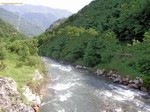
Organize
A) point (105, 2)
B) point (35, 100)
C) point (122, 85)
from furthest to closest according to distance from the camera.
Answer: point (105, 2) → point (122, 85) → point (35, 100)

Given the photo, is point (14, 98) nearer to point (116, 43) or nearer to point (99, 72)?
point (99, 72)

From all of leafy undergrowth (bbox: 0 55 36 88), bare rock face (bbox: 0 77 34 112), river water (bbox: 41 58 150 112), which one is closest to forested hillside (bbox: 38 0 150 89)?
river water (bbox: 41 58 150 112)

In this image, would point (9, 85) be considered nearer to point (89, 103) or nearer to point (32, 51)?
point (89, 103)

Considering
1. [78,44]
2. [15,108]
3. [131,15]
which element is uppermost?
[131,15]

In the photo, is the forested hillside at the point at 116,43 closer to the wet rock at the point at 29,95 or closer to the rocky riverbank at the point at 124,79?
the rocky riverbank at the point at 124,79

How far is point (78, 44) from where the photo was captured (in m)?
100

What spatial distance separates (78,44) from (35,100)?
215ft

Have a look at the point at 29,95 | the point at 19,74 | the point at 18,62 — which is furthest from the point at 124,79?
the point at 29,95

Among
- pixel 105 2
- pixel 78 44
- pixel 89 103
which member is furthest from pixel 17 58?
pixel 105 2

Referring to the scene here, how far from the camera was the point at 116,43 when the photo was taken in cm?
8419

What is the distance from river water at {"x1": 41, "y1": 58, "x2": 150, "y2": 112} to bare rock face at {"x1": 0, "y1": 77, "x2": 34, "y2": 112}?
15.7ft

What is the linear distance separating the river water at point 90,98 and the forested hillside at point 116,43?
7.42m

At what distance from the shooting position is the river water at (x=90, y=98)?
37.6 m

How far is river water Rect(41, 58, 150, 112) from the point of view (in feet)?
123
